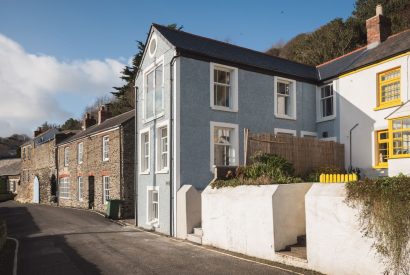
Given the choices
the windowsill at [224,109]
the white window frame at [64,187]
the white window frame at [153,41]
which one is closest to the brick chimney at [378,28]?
the windowsill at [224,109]

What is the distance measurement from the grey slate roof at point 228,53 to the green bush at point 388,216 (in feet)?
34.7

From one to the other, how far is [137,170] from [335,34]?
26.6m

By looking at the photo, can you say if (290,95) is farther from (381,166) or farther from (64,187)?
(64,187)

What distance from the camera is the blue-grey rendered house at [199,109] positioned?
53.4 ft

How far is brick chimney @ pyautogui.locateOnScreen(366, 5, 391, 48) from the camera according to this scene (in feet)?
65.9

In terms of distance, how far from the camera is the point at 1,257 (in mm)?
12070

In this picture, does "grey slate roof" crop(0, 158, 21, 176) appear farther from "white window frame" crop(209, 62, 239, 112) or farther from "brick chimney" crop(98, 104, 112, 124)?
"white window frame" crop(209, 62, 239, 112)

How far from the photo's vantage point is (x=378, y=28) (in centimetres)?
2014

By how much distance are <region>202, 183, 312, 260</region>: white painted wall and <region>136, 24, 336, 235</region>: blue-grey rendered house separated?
3.90 meters

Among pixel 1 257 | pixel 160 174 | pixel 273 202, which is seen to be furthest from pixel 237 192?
pixel 1 257

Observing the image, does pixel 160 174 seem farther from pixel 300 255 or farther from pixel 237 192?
pixel 300 255

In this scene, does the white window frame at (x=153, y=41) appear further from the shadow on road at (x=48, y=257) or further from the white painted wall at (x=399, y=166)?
the white painted wall at (x=399, y=166)

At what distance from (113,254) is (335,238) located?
684 centimetres

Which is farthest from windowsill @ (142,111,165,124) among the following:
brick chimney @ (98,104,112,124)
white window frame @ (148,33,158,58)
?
brick chimney @ (98,104,112,124)
